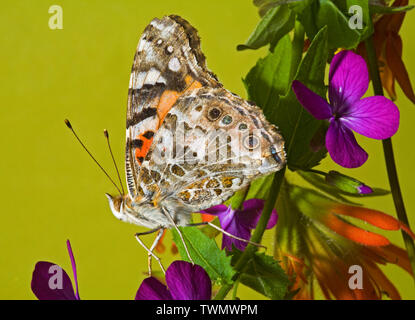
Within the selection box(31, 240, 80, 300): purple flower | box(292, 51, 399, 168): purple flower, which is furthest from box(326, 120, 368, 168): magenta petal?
box(31, 240, 80, 300): purple flower

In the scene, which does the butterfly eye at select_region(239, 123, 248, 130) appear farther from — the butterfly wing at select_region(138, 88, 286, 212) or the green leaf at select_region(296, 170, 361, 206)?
the green leaf at select_region(296, 170, 361, 206)

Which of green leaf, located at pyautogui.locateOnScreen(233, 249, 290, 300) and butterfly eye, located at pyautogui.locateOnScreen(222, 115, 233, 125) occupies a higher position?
butterfly eye, located at pyautogui.locateOnScreen(222, 115, 233, 125)

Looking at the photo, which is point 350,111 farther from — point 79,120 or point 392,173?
point 79,120

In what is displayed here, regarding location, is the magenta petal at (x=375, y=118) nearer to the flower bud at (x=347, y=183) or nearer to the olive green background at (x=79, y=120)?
the flower bud at (x=347, y=183)

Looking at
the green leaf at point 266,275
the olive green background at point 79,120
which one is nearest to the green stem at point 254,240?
the green leaf at point 266,275

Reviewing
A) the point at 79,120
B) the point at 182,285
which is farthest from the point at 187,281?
the point at 79,120
